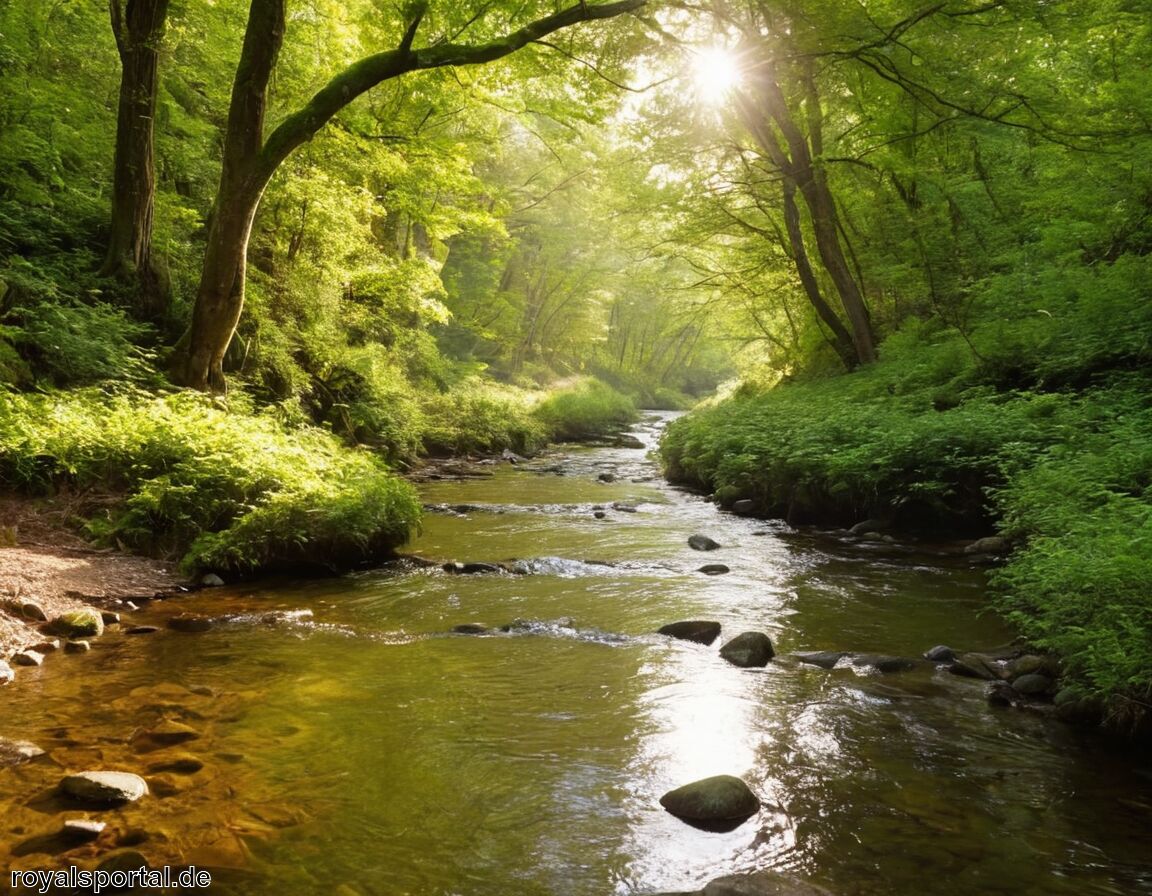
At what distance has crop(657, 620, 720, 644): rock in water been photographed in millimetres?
5836

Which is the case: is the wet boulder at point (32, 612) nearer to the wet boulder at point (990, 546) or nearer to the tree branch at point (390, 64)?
the tree branch at point (390, 64)

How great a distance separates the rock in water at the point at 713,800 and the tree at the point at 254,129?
27.8 feet

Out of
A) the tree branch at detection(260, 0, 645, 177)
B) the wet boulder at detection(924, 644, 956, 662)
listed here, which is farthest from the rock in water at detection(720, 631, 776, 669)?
the tree branch at detection(260, 0, 645, 177)

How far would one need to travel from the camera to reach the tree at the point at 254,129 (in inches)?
344

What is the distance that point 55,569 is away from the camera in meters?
5.98

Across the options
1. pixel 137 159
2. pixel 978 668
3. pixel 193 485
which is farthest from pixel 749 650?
pixel 137 159

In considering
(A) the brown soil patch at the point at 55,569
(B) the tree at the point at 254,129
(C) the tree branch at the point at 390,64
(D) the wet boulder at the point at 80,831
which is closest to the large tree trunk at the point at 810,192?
(C) the tree branch at the point at 390,64

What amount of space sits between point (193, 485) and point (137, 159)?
19.5ft

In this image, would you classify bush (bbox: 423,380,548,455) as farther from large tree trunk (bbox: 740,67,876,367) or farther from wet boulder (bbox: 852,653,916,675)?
wet boulder (bbox: 852,653,916,675)

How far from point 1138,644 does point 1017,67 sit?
11657mm

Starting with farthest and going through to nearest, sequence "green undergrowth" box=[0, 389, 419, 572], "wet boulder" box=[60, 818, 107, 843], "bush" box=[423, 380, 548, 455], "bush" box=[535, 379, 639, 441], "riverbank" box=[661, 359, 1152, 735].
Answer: "bush" box=[535, 379, 639, 441], "bush" box=[423, 380, 548, 455], "green undergrowth" box=[0, 389, 419, 572], "riverbank" box=[661, 359, 1152, 735], "wet boulder" box=[60, 818, 107, 843]

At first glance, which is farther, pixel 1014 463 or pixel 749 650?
pixel 1014 463

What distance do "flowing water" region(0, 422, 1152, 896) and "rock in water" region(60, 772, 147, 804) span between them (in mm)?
66

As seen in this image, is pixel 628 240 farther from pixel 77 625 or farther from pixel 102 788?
pixel 102 788
